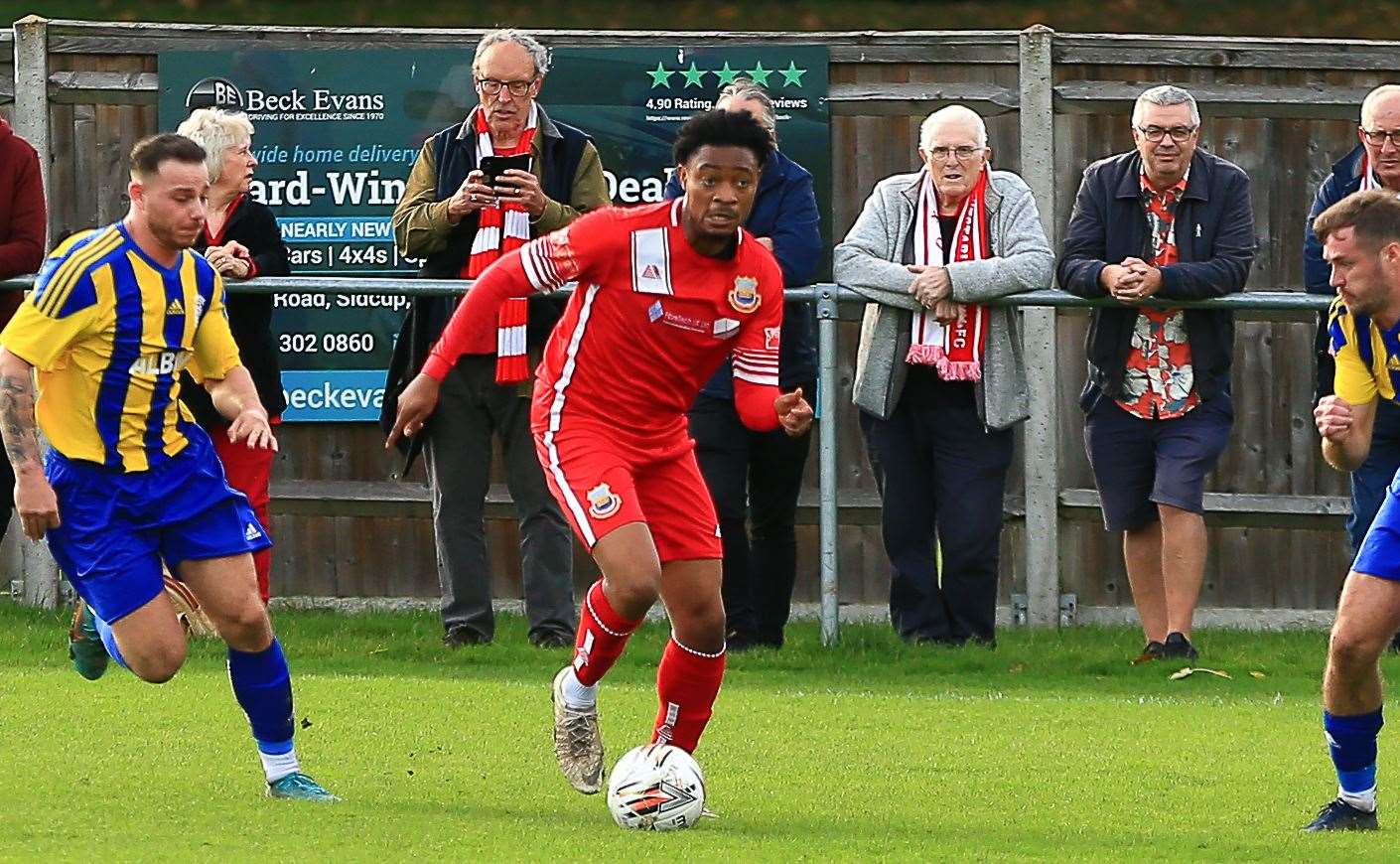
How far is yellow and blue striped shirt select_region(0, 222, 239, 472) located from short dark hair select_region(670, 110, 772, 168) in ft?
5.52

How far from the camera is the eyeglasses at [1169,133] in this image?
1090 centimetres

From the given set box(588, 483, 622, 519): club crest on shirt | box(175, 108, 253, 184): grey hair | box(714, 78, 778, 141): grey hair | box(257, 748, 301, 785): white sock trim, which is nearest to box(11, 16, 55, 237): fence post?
box(175, 108, 253, 184): grey hair

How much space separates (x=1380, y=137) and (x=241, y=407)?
539 cm

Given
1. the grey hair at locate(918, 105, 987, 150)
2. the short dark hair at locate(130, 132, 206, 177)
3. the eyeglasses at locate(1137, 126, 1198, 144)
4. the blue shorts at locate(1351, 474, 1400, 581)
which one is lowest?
the blue shorts at locate(1351, 474, 1400, 581)

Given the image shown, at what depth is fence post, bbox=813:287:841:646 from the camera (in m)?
11.2

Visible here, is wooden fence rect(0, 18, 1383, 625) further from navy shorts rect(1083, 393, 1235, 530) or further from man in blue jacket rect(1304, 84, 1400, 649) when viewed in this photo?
man in blue jacket rect(1304, 84, 1400, 649)

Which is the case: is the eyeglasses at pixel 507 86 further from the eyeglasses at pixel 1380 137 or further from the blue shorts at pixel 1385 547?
the blue shorts at pixel 1385 547

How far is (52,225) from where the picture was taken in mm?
12984

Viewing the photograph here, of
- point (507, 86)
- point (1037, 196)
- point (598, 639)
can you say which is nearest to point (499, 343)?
point (507, 86)

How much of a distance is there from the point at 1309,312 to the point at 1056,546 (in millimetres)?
1807

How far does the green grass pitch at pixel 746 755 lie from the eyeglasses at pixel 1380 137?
2.33 meters

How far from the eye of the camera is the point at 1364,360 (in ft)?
24.9

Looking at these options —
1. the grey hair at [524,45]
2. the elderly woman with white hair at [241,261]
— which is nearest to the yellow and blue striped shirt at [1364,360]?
the grey hair at [524,45]

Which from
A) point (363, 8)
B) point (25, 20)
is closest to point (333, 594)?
point (25, 20)
